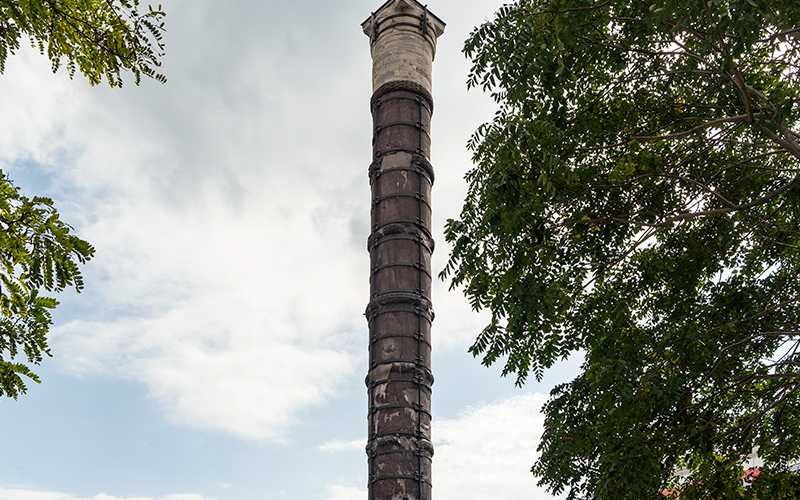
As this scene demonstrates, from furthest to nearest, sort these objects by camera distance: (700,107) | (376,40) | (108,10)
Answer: (376,40) → (700,107) → (108,10)

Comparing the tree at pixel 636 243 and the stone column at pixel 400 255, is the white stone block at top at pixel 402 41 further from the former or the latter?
the tree at pixel 636 243

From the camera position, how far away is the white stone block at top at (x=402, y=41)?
1788 cm

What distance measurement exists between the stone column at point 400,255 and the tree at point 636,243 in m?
4.79

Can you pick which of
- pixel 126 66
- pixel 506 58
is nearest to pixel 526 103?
pixel 506 58

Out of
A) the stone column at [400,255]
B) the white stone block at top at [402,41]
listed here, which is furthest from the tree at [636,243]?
the white stone block at top at [402,41]

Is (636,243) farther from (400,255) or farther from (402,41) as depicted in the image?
(402,41)

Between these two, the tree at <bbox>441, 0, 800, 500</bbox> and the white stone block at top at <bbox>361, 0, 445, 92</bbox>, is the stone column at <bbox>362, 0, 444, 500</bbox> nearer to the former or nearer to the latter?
the white stone block at top at <bbox>361, 0, 445, 92</bbox>

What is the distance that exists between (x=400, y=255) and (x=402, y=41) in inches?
232

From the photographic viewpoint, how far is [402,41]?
18172 mm

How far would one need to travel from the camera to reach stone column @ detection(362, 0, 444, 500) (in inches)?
571

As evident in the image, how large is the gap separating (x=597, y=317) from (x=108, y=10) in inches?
277

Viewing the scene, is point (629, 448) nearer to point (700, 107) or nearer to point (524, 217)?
point (524, 217)

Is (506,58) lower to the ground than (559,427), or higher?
higher

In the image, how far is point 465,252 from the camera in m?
9.70
